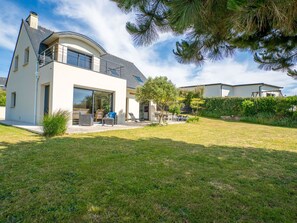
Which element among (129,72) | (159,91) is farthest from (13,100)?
(159,91)

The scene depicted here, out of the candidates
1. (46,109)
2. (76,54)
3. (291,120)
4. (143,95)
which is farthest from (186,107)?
(46,109)

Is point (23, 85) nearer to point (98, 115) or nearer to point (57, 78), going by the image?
point (57, 78)

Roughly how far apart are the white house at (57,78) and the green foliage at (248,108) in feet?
44.4

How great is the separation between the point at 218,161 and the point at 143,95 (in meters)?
9.24

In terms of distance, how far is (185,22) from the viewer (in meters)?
2.32

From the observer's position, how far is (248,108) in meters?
19.8

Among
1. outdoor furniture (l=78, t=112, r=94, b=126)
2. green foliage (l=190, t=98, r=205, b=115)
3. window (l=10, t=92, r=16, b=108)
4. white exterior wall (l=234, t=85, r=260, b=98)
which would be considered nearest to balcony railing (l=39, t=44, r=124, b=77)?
outdoor furniture (l=78, t=112, r=94, b=126)

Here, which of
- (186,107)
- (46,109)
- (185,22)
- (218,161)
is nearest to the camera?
(185,22)

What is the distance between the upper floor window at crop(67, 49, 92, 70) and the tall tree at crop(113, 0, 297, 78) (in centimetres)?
1174

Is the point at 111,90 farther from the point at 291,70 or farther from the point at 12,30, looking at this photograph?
the point at 291,70

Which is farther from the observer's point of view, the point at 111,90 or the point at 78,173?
the point at 111,90

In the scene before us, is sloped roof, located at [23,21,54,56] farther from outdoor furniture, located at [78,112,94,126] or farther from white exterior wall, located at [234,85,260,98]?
white exterior wall, located at [234,85,260,98]

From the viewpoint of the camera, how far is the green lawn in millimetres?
2473

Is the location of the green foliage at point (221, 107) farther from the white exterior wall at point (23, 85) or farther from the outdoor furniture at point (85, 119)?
the white exterior wall at point (23, 85)
